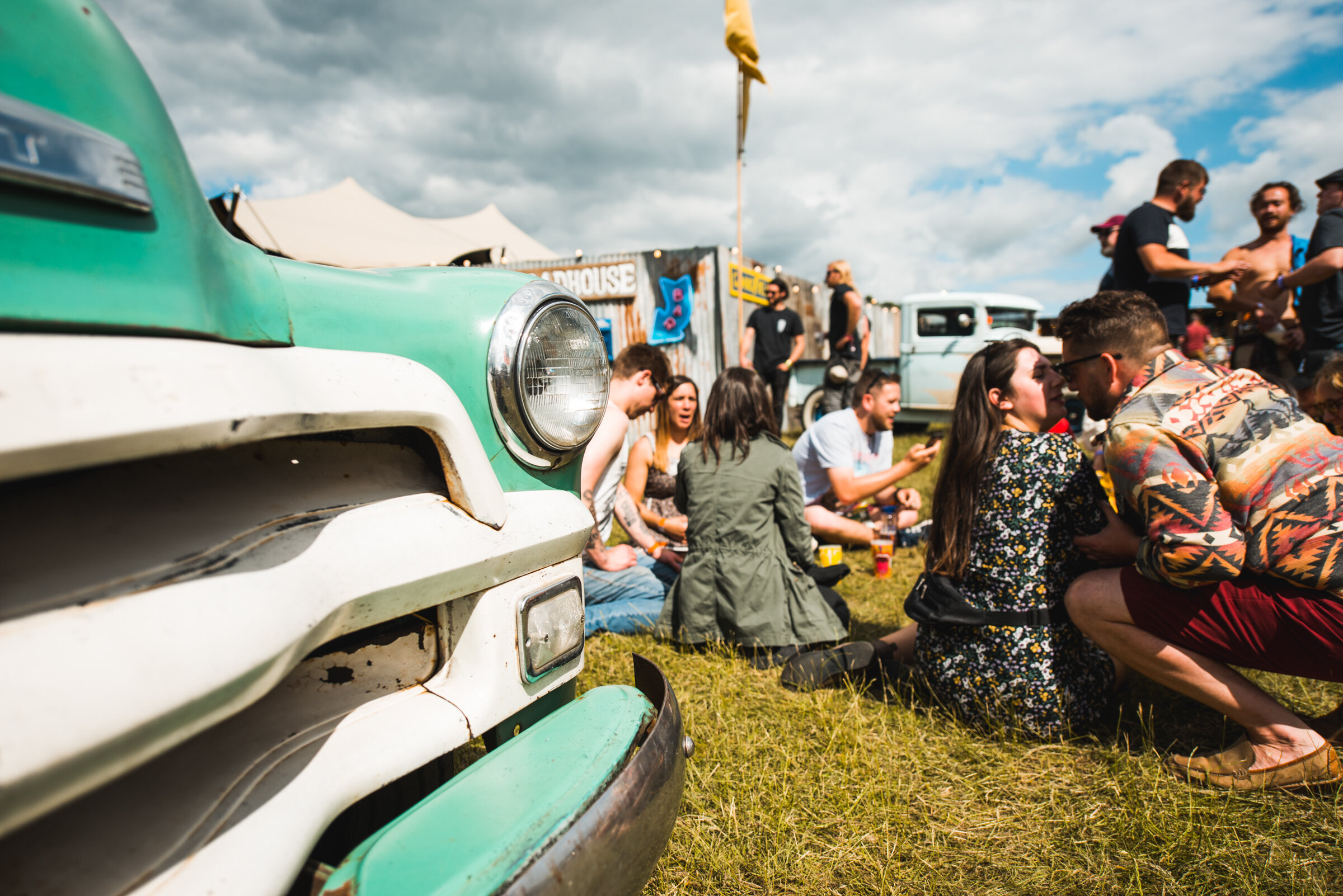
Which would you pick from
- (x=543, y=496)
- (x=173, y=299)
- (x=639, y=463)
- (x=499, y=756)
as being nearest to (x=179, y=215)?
(x=173, y=299)

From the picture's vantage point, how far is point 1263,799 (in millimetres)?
1599

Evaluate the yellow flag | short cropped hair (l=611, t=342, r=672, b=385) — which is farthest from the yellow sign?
short cropped hair (l=611, t=342, r=672, b=385)

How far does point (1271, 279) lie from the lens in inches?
141

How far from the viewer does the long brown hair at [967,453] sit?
2025 millimetres

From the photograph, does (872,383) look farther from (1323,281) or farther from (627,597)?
(1323,281)

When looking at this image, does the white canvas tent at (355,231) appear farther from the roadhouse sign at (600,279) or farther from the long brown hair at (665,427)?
the long brown hair at (665,427)

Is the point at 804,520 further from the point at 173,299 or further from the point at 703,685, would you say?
the point at 173,299

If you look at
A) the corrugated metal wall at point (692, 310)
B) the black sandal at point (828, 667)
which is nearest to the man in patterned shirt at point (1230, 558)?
the black sandal at point (828, 667)

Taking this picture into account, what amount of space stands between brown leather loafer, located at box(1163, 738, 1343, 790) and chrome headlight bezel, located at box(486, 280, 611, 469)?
1854mm

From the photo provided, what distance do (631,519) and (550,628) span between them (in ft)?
7.40

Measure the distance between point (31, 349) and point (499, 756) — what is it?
0.70 m

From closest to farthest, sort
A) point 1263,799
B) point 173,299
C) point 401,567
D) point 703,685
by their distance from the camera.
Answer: point 173,299, point 401,567, point 1263,799, point 703,685

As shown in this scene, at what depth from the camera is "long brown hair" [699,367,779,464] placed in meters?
2.70

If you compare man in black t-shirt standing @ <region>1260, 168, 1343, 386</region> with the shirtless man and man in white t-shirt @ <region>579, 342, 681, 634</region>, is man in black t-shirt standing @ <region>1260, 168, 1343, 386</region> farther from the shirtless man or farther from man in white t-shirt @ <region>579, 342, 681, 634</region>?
man in white t-shirt @ <region>579, 342, 681, 634</region>
